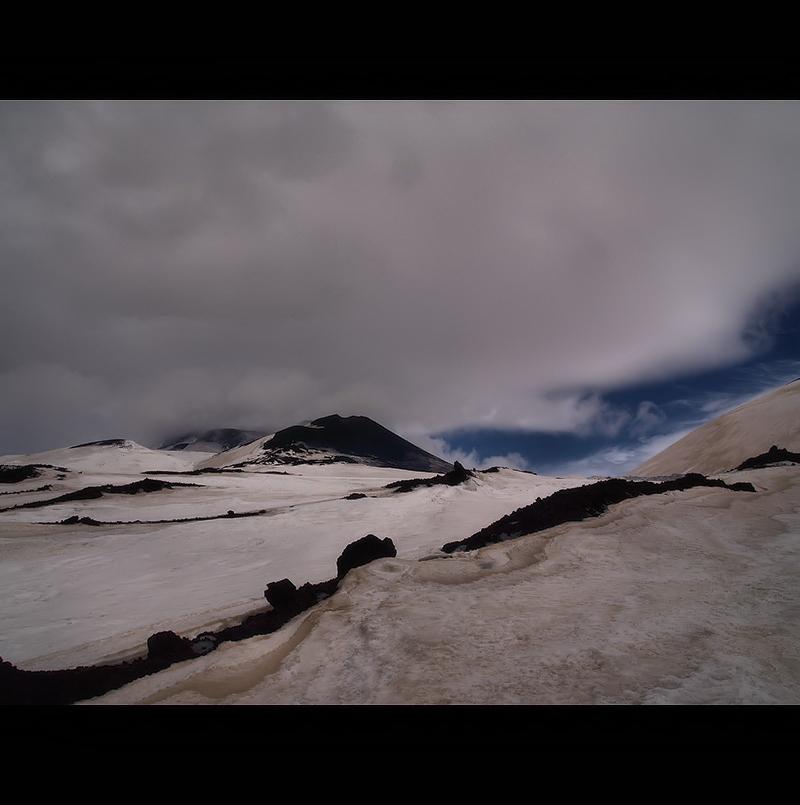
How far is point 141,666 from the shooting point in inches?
131

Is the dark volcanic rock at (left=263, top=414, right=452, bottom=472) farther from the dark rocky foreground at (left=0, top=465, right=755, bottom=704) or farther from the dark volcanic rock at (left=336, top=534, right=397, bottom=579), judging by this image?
the dark volcanic rock at (left=336, top=534, right=397, bottom=579)

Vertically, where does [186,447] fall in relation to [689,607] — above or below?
above

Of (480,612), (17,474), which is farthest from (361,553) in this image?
(17,474)

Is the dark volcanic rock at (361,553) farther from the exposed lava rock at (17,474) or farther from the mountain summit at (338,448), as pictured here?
the mountain summit at (338,448)

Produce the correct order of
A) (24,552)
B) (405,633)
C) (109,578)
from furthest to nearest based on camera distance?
(24,552)
(109,578)
(405,633)

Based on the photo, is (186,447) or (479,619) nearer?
(479,619)

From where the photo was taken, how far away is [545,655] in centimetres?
256

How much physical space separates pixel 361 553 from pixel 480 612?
2.32m

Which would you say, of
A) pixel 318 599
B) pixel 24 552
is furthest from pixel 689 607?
pixel 24 552

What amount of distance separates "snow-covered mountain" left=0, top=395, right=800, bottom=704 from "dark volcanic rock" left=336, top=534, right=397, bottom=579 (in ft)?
1.96

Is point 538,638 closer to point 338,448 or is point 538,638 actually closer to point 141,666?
point 141,666

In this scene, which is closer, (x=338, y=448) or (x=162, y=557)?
(x=162, y=557)
